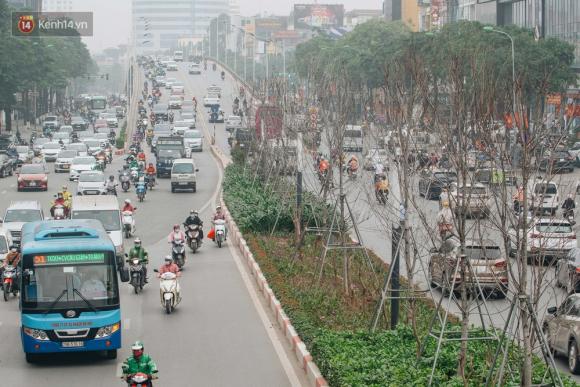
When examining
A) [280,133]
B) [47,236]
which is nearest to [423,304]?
[47,236]

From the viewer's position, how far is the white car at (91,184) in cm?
5044

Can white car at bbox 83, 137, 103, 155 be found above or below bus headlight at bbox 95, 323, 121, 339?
above

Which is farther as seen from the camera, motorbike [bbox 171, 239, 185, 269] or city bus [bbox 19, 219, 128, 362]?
motorbike [bbox 171, 239, 185, 269]

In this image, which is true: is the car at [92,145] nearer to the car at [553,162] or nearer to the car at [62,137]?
the car at [62,137]

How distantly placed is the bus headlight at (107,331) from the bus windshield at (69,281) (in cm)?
36

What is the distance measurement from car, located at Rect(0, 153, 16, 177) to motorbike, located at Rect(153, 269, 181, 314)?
134 ft

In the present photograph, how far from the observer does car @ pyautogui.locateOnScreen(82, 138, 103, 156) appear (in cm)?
7244

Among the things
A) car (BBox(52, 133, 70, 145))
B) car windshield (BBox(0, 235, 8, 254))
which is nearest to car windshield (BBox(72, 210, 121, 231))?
car windshield (BBox(0, 235, 8, 254))

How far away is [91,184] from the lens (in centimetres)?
5084

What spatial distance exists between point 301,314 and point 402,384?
604cm

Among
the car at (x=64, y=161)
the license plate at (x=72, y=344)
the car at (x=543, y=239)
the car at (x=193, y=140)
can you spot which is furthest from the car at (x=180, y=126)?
the license plate at (x=72, y=344)

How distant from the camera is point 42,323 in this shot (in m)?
19.9

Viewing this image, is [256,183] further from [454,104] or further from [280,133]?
[454,104]

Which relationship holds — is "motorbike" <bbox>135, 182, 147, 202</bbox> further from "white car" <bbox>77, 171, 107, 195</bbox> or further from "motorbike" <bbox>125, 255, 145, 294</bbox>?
"motorbike" <bbox>125, 255, 145, 294</bbox>
